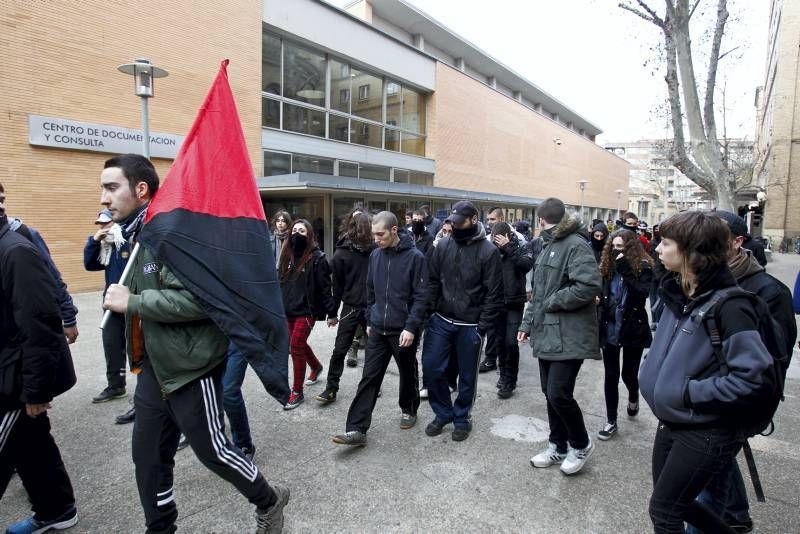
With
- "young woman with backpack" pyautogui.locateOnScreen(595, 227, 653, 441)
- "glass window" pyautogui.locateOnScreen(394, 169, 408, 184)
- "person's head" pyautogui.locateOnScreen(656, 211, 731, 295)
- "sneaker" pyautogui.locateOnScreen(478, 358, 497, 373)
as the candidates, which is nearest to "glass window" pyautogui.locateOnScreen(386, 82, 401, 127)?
"glass window" pyautogui.locateOnScreen(394, 169, 408, 184)

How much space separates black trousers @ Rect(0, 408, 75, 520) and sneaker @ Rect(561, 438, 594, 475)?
3078mm

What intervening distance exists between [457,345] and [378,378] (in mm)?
718

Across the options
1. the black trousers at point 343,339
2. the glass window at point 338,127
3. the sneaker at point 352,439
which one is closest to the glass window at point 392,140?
the glass window at point 338,127

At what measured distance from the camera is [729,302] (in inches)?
76.9

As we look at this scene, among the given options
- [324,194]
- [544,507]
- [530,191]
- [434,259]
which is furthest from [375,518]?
[530,191]

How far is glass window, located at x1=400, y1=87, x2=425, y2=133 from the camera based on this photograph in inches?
832

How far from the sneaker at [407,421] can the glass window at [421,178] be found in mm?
17752

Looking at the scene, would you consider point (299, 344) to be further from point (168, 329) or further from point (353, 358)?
point (168, 329)

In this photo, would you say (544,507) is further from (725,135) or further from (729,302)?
(725,135)

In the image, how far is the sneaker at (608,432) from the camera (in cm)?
395

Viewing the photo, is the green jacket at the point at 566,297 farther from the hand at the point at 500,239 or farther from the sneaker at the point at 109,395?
the sneaker at the point at 109,395

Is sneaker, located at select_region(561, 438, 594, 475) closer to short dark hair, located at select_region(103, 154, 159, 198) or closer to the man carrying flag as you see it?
the man carrying flag

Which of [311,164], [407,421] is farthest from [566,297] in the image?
[311,164]

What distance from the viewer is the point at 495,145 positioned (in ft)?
91.6
